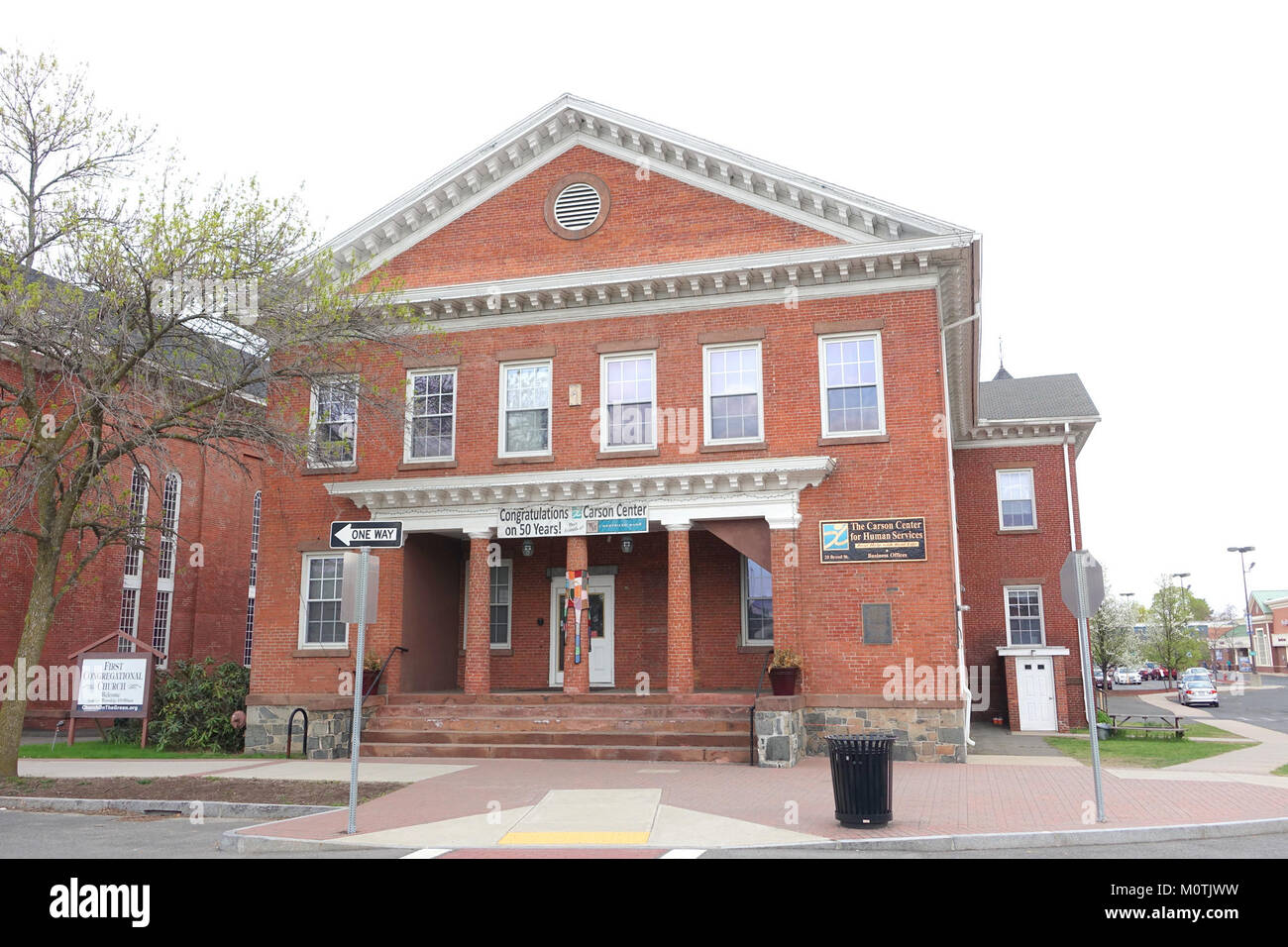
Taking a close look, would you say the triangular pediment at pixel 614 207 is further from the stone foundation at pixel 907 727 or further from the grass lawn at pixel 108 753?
the grass lawn at pixel 108 753

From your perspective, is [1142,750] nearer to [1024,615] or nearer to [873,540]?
[873,540]

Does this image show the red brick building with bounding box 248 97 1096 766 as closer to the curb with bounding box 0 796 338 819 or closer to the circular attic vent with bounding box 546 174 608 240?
the circular attic vent with bounding box 546 174 608 240

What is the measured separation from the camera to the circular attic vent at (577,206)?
20.3m

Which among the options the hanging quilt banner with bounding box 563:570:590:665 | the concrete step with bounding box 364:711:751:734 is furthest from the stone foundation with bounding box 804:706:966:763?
the hanging quilt banner with bounding box 563:570:590:665

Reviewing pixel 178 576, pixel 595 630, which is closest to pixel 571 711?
pixel 595 630

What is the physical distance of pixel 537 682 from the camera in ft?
69.4

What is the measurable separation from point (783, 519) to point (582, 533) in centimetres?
383

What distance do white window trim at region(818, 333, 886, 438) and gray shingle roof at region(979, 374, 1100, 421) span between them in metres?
11.9

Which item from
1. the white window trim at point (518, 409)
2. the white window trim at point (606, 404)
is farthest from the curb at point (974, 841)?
the white window trim at point (518, 409)

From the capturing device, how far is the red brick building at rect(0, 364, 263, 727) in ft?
84.2

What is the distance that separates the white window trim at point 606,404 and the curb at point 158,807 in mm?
9393

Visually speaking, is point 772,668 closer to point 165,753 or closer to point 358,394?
point 358,394

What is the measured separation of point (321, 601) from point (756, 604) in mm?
8868

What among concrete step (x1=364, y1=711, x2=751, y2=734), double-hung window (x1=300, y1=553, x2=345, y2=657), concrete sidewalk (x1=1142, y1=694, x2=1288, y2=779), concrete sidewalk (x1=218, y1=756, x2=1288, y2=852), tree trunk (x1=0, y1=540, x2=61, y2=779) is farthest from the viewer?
double-hung window (x1=300, y1=553, x2=345, y2=657)
